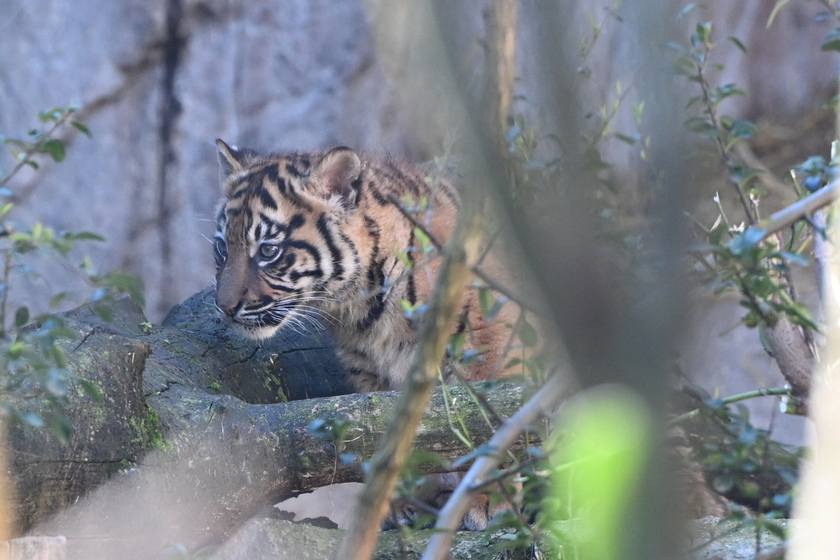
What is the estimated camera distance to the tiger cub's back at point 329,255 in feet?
11.5

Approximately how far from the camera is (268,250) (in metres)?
3.57

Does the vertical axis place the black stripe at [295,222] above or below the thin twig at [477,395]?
above

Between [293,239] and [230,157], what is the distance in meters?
0.58

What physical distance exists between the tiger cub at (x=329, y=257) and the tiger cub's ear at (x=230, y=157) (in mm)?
202

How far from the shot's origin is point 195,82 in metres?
5.70

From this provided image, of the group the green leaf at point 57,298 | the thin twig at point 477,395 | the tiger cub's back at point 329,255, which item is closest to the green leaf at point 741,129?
the thin twig at point 477,395

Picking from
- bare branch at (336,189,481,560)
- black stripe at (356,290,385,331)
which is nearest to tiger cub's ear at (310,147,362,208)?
black stripe at (356,290,385,331)

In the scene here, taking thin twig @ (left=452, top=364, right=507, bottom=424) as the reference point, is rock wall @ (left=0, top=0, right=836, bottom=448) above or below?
above

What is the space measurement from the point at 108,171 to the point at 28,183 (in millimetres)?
520

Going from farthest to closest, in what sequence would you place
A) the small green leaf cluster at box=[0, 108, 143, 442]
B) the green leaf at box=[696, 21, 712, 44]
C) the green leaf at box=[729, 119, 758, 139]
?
1. the green leaf at box=[696, 21, 712, 44]
2. the green leaf at box=[729, 119, 758, 139]
3. the small green leaf cluster at box=[0, 108, 143, 442]

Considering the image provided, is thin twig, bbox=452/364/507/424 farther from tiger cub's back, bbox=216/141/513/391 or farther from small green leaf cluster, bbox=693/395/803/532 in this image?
tiger cub's back, bbox=216/141/513/391

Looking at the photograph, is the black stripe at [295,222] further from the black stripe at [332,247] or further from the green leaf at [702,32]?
the green leaf at [702,32]

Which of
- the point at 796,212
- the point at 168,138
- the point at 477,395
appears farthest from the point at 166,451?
the point at 168,138

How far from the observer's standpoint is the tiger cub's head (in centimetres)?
354
